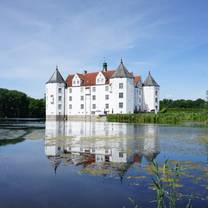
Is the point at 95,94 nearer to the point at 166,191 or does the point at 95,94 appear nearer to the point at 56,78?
the point at 56,78

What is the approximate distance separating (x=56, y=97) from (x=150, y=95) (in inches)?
742

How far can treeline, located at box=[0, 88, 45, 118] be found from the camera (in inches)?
2970

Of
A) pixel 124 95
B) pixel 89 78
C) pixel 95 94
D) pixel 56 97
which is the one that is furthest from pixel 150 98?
pixel 56 97


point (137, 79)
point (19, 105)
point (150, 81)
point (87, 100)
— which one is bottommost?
point (19, 105)

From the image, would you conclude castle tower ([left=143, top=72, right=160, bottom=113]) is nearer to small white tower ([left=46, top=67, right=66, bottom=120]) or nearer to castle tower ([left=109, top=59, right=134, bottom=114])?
castle tower ([left=109, top=59, right=134, bottom=114])

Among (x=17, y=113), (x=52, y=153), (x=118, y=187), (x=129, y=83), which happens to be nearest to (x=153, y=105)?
(x=129, y=83)

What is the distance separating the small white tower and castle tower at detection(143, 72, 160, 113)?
16.7 meters

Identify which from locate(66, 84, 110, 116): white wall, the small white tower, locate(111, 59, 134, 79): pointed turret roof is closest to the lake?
locate(111, 59, 134, 79): pointed turret roof

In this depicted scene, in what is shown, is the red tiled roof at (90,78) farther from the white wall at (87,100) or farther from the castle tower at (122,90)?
the castle tower at (122,90)

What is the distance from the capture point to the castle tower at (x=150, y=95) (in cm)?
5902

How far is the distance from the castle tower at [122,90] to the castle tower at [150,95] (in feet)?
19.5

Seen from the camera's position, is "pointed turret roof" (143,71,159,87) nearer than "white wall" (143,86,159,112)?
No

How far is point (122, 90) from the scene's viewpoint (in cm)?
5325

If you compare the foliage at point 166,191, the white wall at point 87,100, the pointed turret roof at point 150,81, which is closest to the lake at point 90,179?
the foliage at point 166,191
